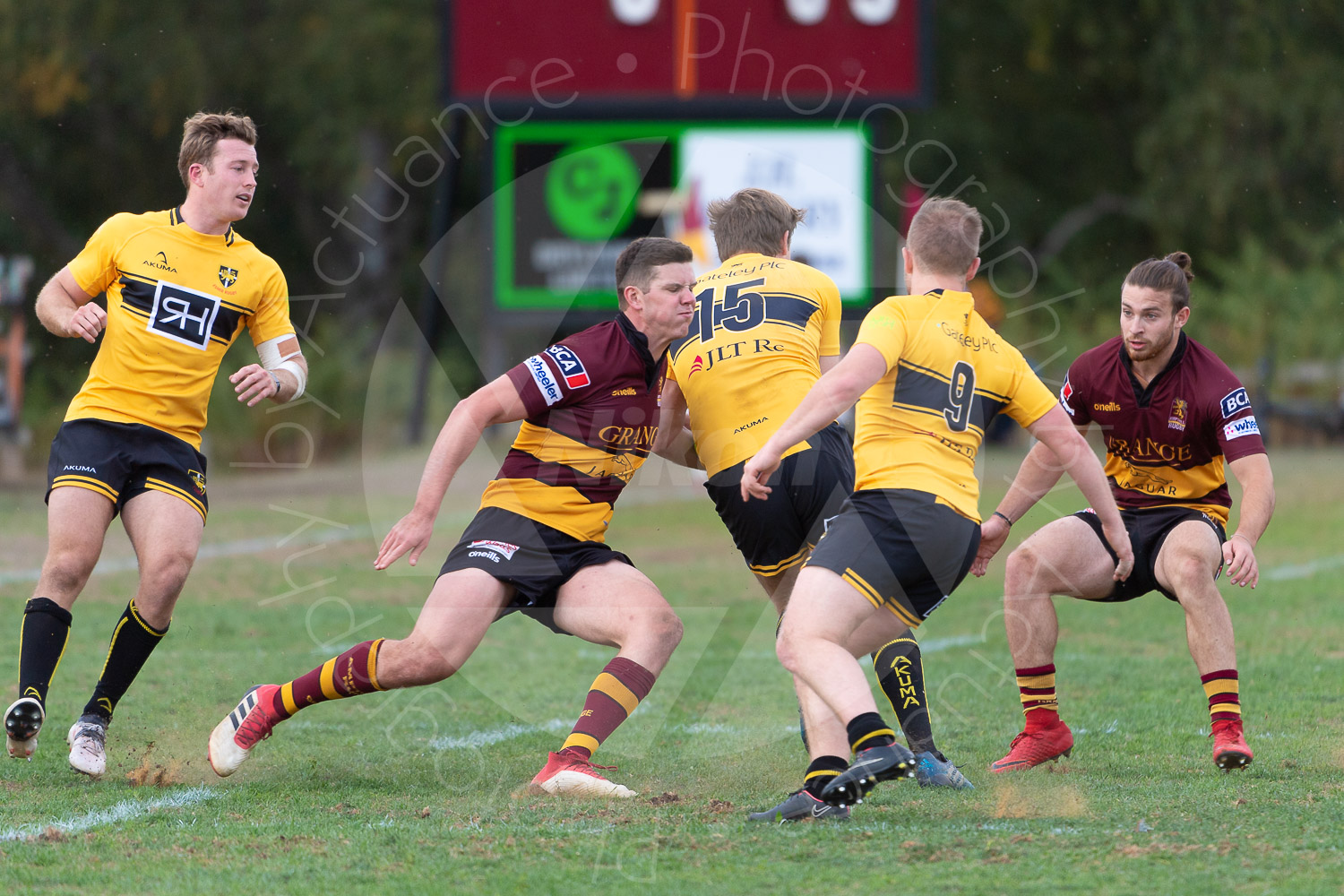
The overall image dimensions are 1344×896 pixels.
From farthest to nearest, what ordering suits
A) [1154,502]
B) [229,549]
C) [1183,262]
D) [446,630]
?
[229,549]
[1183,262]
[1154,502]
[446,630]

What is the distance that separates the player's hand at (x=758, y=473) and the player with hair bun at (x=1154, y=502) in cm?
108

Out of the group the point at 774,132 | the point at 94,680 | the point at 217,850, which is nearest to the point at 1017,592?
the point at 217,850

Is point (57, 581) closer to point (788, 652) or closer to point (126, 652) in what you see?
point (126, 652)

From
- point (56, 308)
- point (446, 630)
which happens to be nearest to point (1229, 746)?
point (446, 630)

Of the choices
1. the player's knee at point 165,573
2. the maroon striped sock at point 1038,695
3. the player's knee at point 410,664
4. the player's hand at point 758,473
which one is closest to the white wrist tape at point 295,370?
the player's knee at point 165,573

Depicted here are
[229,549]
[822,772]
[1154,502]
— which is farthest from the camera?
[229,549]

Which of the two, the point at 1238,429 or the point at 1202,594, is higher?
the point at 1238,429

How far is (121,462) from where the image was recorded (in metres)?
5.29

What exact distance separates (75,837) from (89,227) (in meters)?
23.7

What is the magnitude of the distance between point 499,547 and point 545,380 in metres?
0.56

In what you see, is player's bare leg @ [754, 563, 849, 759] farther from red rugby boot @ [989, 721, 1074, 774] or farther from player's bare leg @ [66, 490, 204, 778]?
player's bare leg @ [66, 490, 204, 778]

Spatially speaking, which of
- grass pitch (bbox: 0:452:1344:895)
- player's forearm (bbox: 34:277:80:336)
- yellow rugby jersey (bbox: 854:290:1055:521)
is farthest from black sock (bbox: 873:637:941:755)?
player's forearm (bbox: 34:277:80:336)

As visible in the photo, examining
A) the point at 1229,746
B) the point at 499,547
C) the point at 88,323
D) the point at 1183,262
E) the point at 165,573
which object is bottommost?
the point at 1229,746

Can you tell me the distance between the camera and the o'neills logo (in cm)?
497
